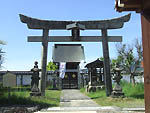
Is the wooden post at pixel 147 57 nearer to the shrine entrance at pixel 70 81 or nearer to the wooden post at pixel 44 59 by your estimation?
A: the wooden post at pixel 44 59

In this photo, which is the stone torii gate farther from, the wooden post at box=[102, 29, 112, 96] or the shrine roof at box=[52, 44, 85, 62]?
the shrine roof at box=[52, 44, 85, 62]

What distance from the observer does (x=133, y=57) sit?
2544cm

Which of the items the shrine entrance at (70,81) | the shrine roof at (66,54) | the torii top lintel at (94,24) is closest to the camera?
the torii top lintel at (94,24)

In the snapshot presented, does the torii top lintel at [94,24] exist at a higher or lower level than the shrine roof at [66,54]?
higher

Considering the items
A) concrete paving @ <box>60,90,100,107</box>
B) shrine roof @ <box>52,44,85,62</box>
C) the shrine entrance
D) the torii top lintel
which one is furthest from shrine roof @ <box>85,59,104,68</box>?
the torii top lintel

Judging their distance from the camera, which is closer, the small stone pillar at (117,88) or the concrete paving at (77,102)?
the concrete paving at (77,102)

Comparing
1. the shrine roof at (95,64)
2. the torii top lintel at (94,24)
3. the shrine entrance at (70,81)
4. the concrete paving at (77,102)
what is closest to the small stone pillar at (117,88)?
the concrete paving at (77,102)

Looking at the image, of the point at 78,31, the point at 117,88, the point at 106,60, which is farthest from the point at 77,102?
the point at 78,31

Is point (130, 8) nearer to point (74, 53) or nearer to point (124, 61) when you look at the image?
point (74, 53)

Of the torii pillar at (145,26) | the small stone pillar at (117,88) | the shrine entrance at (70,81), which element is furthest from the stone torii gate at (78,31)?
the shrine entrance at (70,81)

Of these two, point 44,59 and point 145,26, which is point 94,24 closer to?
point 44,59

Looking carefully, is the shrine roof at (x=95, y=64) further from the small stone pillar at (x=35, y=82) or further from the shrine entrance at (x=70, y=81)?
the small stone pillar at (x=35, y=82)

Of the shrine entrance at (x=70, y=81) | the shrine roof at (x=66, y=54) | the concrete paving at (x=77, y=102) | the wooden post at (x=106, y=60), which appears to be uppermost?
the shrine roof at (x=66, y=54)

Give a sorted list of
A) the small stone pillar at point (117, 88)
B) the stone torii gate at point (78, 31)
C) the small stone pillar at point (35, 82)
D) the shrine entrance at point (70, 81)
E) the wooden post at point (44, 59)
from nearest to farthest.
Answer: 1. the small stone pillar at point (117, 88)
2. the small stone pillar at point (35, 82)
3. the wooden post at point (44, 59)
4. the stone torii gate at point (78, 31)
5. the shrine entrance at point (70, 81)
